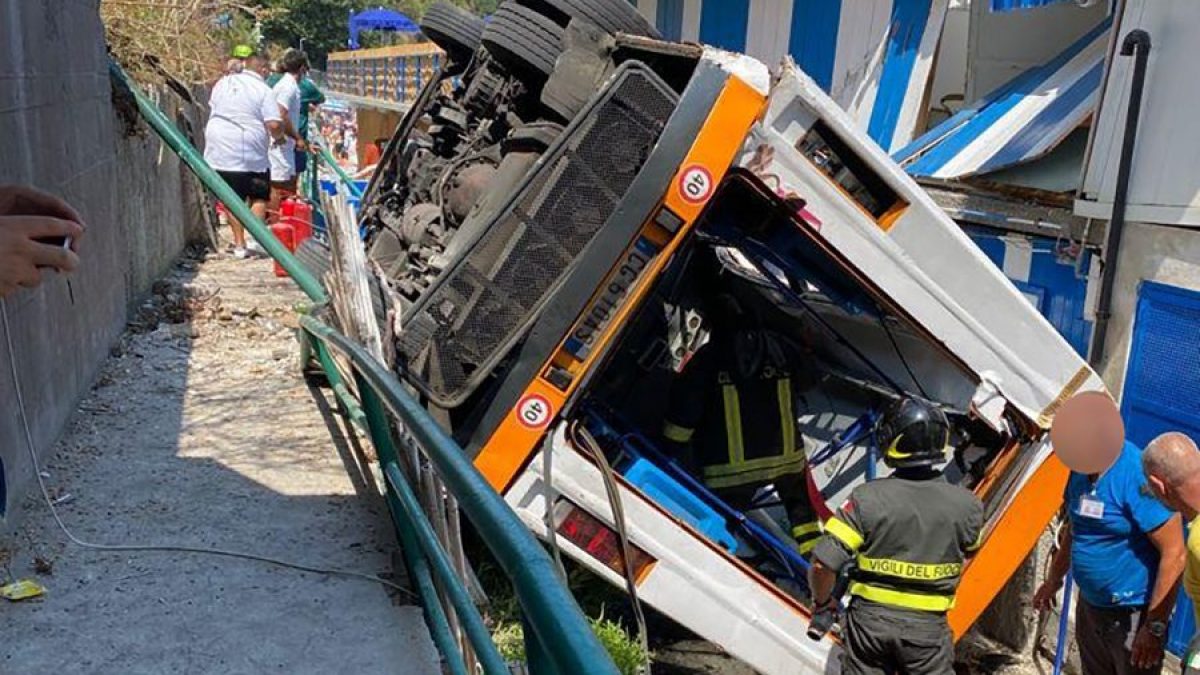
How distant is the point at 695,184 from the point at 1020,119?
3.47 meters

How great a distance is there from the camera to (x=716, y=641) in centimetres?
403

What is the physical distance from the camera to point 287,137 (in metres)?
9.10

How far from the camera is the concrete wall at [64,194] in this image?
3525 millimetres

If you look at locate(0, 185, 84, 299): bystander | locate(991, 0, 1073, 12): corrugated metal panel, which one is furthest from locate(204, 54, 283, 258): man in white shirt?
locate(0, 185, 84, 299): bystander

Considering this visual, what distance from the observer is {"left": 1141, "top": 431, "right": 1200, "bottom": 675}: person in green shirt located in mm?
3688

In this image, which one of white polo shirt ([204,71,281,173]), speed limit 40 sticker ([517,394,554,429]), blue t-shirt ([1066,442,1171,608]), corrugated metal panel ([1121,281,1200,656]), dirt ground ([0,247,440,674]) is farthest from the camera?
white polo shirt ([204,71,281,173])

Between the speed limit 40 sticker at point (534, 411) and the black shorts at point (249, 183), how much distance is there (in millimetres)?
5481

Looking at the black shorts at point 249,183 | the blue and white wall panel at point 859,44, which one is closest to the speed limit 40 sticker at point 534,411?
the blue and white wall panel at point 859,44

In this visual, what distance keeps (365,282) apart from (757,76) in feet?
4.74

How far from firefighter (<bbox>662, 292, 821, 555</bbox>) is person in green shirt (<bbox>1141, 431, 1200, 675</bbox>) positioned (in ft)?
4.60

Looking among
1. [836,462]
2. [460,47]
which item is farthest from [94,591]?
[460,47]

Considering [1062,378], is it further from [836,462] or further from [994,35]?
[994,35]

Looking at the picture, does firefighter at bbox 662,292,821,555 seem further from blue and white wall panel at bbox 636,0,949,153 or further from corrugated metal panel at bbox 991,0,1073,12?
blue and white wall panel at bbox 636,0,949,153

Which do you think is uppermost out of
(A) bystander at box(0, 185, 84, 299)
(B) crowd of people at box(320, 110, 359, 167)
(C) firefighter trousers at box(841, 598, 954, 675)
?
(A) bystander at box(0, 185, 84, 299)
